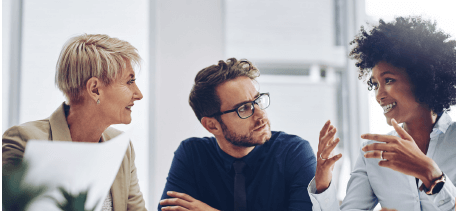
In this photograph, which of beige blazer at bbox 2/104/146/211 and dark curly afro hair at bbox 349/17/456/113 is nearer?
beige blazer at bbox 2/104/146/211

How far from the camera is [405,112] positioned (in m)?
1.01

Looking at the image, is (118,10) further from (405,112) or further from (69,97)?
(405,112)

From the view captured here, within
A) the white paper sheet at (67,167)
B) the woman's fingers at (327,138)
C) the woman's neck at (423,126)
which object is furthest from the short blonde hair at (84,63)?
Result: the woman's neck at (423,126)

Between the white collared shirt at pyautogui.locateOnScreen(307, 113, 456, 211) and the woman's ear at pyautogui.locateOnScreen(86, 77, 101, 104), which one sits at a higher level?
the woman's ear at pyautogui.locateOnScreen(86, 77, 101, 104)

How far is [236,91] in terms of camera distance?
1.32 metres

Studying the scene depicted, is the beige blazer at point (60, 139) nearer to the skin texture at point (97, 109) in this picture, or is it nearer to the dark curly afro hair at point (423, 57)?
the skin texture at point (97, 109)

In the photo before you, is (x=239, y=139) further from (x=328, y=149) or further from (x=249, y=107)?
(x=328, y=149)

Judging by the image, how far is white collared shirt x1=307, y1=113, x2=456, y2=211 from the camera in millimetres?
939

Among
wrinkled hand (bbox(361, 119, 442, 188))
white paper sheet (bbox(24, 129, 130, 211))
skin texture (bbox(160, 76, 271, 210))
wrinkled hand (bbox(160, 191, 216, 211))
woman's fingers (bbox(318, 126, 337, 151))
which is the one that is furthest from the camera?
skin texture (bbox(160, 76, 271, 210))

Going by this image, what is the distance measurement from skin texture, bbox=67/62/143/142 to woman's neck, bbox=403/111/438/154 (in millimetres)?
1009

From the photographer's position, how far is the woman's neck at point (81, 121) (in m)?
0.92

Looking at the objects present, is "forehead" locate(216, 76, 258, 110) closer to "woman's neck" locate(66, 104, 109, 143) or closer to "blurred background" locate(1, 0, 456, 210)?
"blurred background" locate(1, 0, 456, 210)

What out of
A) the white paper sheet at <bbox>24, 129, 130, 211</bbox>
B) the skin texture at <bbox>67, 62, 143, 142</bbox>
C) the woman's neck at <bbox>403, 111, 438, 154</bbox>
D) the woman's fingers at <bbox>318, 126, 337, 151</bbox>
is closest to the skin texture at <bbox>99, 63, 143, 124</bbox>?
the skin texture at <bbox>67, 62, 143, 142</bbox>

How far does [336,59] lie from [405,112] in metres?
1.29
